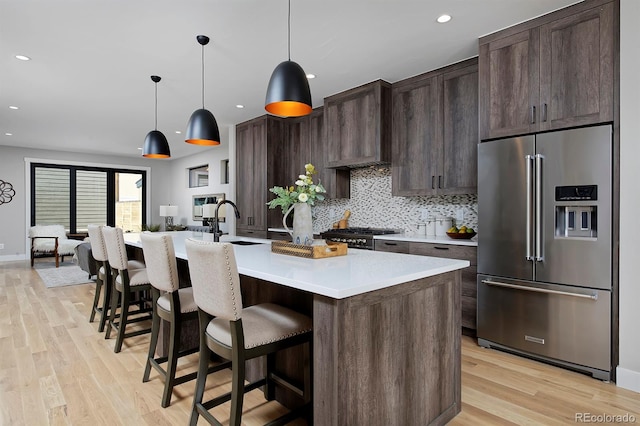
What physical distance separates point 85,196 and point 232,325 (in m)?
9.37

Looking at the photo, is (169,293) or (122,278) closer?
(169,293)

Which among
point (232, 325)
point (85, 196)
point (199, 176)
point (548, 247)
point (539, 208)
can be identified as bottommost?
point (232, 325)

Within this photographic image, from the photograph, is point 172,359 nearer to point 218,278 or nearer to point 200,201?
point 218,278

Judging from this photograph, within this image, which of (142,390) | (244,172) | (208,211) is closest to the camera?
(142,390)

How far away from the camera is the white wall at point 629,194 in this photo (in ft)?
7.57

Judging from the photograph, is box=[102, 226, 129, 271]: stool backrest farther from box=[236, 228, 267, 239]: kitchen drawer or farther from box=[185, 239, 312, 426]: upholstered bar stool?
box=[236, 228, 267, 239]: kitchen drawer

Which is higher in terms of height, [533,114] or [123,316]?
[533,114]

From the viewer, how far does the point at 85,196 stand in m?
9.05

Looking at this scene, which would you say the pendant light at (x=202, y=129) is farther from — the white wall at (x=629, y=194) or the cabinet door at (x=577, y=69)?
the white wall at (x=629, y=194)

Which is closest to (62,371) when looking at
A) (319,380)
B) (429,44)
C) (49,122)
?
(319,380)

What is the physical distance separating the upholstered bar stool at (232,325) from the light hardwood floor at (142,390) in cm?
46

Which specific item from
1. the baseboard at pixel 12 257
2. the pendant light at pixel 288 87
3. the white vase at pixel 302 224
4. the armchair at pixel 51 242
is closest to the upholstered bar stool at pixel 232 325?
the white vase at pixel 302 224

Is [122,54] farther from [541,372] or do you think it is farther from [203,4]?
[541,372]

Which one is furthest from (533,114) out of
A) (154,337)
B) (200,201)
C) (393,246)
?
(200,201)
